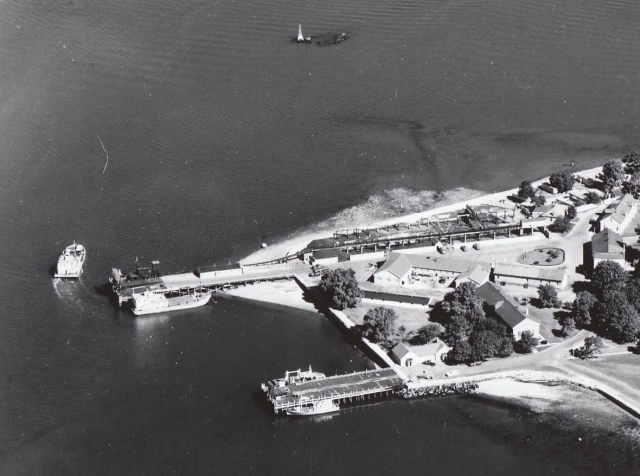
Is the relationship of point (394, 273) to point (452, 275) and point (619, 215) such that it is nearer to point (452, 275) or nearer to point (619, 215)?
point (452, 275)

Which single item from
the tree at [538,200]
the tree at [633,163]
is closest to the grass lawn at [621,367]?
the tree at [538,200]

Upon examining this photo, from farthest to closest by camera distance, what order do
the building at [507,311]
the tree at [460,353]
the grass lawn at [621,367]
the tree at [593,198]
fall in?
the tree at [593,198], the building at [507,311], the tree at [460,353], the grass lawn at [621,367]

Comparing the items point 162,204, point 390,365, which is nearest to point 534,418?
point 390,365

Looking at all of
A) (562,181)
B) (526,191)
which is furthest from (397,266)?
(562,181)

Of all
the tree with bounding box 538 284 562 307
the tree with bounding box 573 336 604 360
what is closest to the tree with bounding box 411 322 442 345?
the tree with bounding box 538 284 562 307

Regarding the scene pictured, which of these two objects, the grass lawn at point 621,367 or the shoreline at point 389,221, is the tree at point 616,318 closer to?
the grass lawn at point 621,367

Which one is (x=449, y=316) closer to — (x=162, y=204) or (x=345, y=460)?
(x=345, y=460)

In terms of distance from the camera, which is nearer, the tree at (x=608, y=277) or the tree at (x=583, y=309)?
the tree at (x=583, y=309)

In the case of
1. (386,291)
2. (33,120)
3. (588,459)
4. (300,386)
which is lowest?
(588,459)
